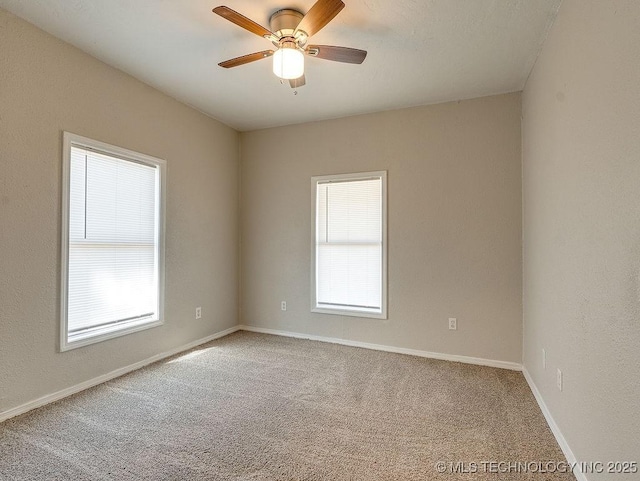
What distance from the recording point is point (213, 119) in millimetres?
4094

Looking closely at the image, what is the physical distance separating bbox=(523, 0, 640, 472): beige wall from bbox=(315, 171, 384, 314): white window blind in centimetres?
170

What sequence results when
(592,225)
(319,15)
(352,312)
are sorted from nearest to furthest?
(592,225) < (319,15) < (352,312)

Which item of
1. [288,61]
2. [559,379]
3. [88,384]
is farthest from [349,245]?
[88,384]

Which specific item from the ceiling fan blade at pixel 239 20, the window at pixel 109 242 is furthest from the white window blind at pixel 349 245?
the ceiling fan blade at pixel 239 20

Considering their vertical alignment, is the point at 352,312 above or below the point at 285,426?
above

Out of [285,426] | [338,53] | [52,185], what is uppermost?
[338,53]

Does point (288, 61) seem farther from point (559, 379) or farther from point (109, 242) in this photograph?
point (559, 379)

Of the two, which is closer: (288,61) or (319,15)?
(319,15)

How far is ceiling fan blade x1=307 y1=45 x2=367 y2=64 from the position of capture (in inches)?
85.7

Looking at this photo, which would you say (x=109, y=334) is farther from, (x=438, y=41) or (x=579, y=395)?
(x=438, y=41)

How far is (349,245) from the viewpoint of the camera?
3.98 m

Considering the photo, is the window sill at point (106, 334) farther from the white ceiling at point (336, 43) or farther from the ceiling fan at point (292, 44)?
the ceiling fan at point (292, 44)

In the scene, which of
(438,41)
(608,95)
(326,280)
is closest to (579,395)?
(608,95)

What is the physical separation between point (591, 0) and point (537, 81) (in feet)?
3.71
